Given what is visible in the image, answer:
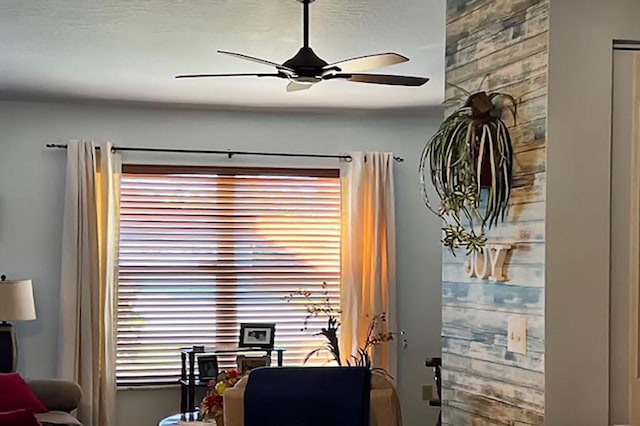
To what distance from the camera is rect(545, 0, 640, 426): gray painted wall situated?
263 centimetres

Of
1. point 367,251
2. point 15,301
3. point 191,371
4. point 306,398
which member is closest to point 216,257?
point 191,371

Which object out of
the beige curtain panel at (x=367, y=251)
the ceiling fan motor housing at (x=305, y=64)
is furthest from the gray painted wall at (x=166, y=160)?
the ceiling fan motor housing at (x=305, y=64)

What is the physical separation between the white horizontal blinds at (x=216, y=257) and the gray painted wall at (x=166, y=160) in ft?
0.57

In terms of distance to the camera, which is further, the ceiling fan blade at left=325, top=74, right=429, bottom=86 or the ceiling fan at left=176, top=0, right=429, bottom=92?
the ceiling fan blade at left=325, top=74, right=429, bottom=86

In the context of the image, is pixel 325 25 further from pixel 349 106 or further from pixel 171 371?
pixel 171 371

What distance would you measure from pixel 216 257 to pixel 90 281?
93cm

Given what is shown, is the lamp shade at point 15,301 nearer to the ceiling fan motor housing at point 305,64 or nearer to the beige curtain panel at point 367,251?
the beige curtain panel at point 367,251

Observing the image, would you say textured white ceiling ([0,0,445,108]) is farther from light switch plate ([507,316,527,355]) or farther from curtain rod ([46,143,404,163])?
light switch plate ([507,316,527,355])

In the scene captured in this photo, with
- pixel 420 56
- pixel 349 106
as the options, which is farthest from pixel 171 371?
pixel 420 56

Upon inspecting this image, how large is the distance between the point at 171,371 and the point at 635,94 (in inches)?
173

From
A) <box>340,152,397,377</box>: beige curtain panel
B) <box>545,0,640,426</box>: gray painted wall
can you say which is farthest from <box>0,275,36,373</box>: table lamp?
<box>545,0,640,426</box>: gray painted wall

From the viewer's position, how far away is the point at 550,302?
262cm

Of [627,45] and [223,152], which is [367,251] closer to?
[223,152]

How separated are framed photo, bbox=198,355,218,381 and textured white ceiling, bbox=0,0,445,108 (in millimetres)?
1799
